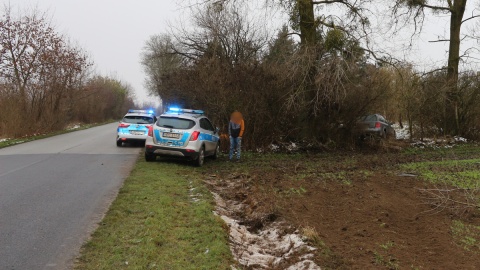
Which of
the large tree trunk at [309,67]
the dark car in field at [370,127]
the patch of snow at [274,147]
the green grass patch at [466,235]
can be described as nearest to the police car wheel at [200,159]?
the patch of snow at [274,147]

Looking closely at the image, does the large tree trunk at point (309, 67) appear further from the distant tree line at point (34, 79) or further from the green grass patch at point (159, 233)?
the distant tree line at point (34, 79)

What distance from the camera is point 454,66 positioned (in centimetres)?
2086

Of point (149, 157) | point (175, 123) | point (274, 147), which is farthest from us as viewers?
point (274, 147)

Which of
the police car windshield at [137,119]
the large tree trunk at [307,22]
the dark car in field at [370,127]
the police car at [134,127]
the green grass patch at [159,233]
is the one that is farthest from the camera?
the police car windshield at [137,119]

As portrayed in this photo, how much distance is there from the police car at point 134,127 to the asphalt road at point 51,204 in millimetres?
4370

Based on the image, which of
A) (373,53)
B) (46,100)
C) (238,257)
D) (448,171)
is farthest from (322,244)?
(46,100)

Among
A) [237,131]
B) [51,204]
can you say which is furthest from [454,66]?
[51,204]

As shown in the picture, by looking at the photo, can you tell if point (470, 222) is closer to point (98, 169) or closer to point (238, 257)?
point (238, 257)

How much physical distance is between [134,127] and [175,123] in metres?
6.20

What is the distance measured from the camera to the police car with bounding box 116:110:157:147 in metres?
18.0

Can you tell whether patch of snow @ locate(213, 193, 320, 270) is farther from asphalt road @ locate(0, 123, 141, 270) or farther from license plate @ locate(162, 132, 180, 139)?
license plate @ locate(162, 132, 180, 139)

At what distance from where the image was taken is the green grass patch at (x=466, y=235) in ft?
16.6

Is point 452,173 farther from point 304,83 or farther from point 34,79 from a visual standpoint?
point 34,79

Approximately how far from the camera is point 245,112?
15.9 metres
